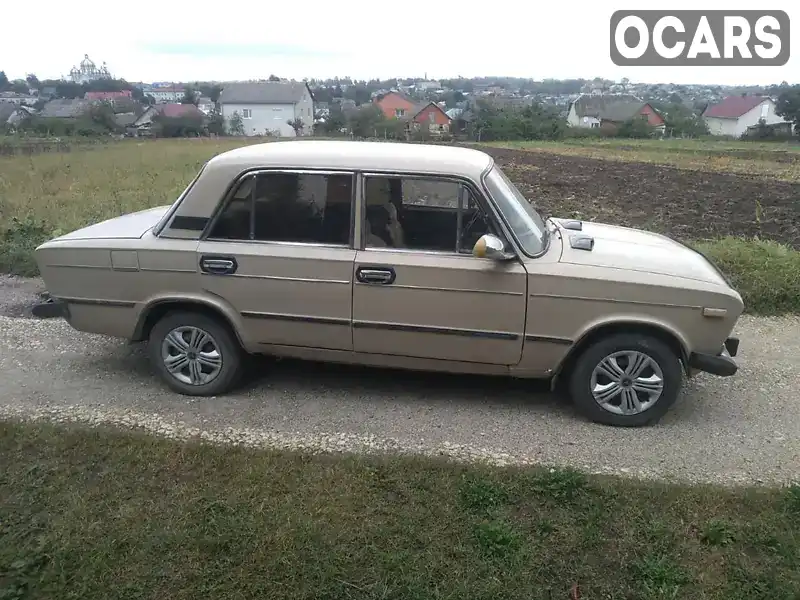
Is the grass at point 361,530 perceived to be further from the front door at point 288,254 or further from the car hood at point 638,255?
the car hood at point 638,255

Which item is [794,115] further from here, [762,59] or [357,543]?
[357,543]

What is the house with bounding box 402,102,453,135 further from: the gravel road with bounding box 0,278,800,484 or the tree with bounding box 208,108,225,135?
the gravel road with bounding box 0,278,800,484

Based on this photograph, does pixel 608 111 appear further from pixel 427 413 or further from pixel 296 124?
pixel 427 413

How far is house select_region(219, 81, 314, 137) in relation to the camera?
199 ft

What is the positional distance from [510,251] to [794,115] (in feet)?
172

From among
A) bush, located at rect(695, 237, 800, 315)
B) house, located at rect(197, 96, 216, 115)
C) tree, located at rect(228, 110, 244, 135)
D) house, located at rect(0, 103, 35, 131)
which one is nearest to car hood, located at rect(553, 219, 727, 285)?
bush, located at rect(695, 237, 800, 315)

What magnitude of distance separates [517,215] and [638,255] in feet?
3.02

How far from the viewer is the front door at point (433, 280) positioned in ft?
15.2

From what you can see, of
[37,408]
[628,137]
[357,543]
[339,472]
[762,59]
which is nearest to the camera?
[357,543]

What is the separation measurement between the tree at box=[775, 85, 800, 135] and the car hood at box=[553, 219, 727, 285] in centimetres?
5009

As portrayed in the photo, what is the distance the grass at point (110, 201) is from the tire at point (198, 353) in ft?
14.5

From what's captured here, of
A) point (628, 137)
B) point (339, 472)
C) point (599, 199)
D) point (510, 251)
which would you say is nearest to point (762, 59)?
point (599, 199)

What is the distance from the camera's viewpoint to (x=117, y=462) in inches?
166

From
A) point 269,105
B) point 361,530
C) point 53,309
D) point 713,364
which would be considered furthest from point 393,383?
point 269,105
